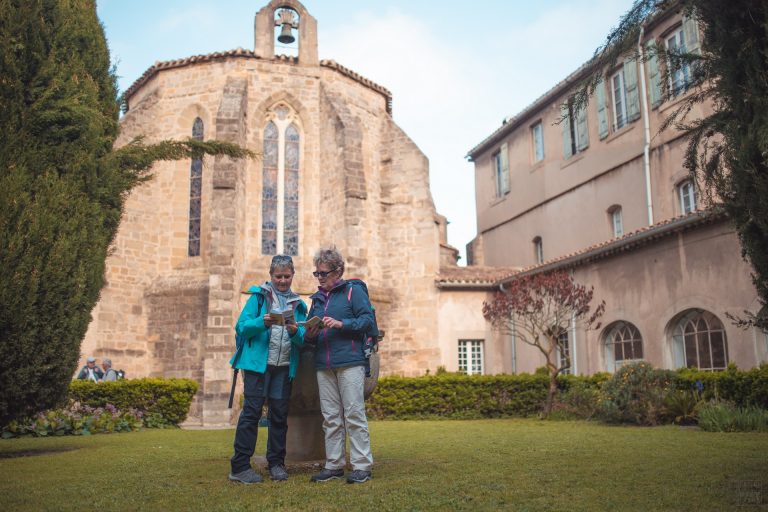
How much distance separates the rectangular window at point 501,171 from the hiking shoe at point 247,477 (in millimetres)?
23118

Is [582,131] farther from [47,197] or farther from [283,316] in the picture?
[283,316]

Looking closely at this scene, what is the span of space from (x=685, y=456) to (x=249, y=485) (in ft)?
14.1

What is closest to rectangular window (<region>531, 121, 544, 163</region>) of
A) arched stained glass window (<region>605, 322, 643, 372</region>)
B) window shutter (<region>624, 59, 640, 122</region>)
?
window shutter (<region>624, 59, 640, 122</region>)

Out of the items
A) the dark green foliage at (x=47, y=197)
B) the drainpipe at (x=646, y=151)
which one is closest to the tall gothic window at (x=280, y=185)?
the drainpipe at (x=646, y=151)

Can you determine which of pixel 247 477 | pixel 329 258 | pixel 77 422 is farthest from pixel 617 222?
pixel 247 477

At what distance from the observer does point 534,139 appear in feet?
85.0

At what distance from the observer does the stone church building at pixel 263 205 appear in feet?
63.4

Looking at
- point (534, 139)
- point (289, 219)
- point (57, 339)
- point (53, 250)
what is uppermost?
point (534, 139)

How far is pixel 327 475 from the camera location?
5398mm

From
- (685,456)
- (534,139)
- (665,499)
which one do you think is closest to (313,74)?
(534,139)

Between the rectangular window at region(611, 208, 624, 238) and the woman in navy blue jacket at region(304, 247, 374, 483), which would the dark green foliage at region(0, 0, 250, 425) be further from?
the rectangular window at region(611, 208, 624, 238)

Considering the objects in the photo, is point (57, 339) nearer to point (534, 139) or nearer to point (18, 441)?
point (18, 441)

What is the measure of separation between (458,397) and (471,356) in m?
5.50

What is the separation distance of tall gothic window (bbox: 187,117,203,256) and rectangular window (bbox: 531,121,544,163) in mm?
12239
